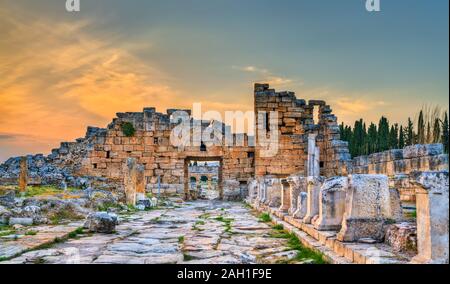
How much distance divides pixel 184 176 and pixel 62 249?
14563 millimetres

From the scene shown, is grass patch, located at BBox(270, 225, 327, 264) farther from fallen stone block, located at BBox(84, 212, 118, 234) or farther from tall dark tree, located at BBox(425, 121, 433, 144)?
tall dark tree, located at BBox(425, 121, 433, 144)

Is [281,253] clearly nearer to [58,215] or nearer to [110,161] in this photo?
[58,215]

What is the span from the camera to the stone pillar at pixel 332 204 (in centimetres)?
616

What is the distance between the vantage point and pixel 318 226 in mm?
6367

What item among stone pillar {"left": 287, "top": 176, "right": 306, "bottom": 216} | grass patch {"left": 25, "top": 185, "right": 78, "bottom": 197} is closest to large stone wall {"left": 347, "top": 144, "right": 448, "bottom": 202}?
stone pillar {"left": 287, "top": 176, "right": 306, "bottom": 216}

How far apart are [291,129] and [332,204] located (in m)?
14.5

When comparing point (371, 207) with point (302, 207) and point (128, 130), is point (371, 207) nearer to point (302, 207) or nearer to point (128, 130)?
point (302, 207)

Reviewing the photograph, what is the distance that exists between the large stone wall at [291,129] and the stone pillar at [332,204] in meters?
13.7

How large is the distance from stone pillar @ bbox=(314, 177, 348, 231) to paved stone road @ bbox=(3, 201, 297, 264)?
66 centimetres

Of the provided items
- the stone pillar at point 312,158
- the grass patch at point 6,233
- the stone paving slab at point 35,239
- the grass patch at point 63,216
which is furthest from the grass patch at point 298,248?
the stone pillar at point 312,158

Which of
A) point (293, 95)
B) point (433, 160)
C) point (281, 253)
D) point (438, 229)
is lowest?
point (281, 253)

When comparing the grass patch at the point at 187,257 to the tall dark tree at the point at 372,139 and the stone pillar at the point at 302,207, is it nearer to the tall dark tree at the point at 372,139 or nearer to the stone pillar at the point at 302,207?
the stone pillar at the point at 302,207
